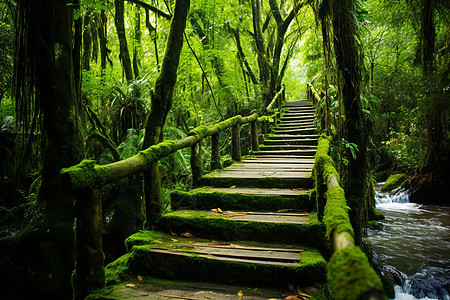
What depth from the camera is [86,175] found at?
87.2 inches

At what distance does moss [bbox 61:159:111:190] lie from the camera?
211 cm

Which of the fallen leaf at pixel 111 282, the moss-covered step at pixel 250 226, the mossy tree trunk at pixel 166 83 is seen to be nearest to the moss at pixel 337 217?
the moss-covered step at pixel 250 226

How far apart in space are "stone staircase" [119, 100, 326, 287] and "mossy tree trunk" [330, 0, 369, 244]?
0.69m

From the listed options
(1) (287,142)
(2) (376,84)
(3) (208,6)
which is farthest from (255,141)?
(2) (376,84)

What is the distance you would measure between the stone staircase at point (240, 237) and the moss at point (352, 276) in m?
1.21

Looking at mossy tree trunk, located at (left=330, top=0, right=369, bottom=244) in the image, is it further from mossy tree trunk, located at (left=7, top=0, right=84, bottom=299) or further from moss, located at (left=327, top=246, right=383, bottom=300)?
mossy tree trunk, located at (left=7, top=0, right=84, bottom=299)

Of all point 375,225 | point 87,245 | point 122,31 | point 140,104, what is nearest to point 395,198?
point 375,225

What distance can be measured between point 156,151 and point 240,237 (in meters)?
1.47

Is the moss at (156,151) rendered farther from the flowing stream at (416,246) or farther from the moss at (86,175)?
the flowing stream at (416,246)

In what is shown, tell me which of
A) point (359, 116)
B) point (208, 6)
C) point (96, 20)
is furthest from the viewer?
point (208, 6)

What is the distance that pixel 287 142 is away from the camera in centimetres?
868

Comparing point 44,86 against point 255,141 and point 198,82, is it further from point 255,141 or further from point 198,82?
point 198,82

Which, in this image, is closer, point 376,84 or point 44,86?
point 44,86

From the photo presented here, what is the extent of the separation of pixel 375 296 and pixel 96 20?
872 cm
